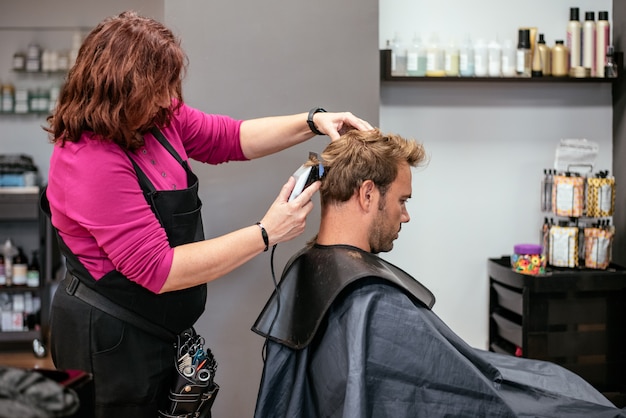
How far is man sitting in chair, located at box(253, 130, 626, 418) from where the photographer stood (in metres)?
1.76

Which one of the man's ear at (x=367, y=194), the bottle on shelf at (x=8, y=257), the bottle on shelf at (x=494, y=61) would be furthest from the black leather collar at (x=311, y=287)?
the bottle on shelf at (x=8, y=257)

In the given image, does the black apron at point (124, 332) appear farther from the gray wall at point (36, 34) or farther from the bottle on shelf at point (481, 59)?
the gray wall at point (36, 34)

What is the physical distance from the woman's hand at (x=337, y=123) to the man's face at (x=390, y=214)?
0.20 metres

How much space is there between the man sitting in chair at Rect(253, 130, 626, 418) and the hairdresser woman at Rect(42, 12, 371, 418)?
6.3 inches

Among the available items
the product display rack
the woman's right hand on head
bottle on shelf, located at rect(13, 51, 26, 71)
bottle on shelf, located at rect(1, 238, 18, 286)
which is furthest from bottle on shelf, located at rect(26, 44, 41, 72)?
the woman's right hand on head

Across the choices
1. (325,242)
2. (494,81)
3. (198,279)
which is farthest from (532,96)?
(198,279)

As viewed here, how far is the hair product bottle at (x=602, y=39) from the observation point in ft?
11.6

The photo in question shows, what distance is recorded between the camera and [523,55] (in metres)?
3.52

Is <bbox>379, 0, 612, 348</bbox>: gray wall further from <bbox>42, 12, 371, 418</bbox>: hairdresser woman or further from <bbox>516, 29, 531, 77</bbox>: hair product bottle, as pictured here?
<bbox>42, 12, 371, 418</bbox>: hairdresser woman

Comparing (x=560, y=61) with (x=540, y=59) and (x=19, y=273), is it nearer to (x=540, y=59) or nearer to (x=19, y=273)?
(x=540, y=59)

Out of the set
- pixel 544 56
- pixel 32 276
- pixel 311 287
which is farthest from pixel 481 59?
pixel 32 276

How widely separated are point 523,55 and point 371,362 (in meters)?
2.29

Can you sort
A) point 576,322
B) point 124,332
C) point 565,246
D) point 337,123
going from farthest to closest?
point 565,246 → point 576,322 → point 337,123 → point 124,332

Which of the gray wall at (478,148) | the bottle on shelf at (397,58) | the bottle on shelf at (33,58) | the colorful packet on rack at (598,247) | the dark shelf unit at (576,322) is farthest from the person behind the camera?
the bottle on shelf at (33,58)
